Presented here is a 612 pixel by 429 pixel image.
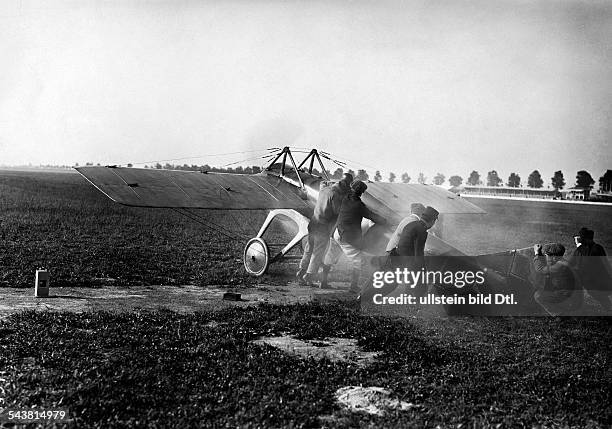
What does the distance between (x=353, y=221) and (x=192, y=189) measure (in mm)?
3723

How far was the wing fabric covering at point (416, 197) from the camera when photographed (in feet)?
47.9

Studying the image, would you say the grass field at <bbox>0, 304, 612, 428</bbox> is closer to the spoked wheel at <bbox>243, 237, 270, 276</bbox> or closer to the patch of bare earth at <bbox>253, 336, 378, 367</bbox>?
the patch of bare earth at <bbox>253, 336, 378, 367</bbox>

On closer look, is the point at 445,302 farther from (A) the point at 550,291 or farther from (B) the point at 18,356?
(B) the point at 18,356

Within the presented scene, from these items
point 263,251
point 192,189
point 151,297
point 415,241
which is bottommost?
point 151,297

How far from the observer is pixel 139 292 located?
33.2 feet

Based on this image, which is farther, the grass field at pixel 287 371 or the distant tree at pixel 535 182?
the distant tree at pixel 535 182

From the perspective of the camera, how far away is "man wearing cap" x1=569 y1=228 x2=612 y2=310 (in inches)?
346

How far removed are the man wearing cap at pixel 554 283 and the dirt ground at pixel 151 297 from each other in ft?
11.2

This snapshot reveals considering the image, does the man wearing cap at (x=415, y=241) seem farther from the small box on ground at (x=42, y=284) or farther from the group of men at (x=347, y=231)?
the small box on ground at (x=42, y=284)

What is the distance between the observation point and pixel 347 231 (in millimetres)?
10242

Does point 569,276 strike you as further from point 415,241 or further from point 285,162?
point 285,162

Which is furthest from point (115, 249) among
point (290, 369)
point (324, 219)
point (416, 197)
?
point (290, 369)

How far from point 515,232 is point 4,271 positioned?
25372 millimetres

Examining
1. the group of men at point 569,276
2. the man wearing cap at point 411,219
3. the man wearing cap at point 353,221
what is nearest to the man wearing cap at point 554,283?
the group of men at point 569,276
